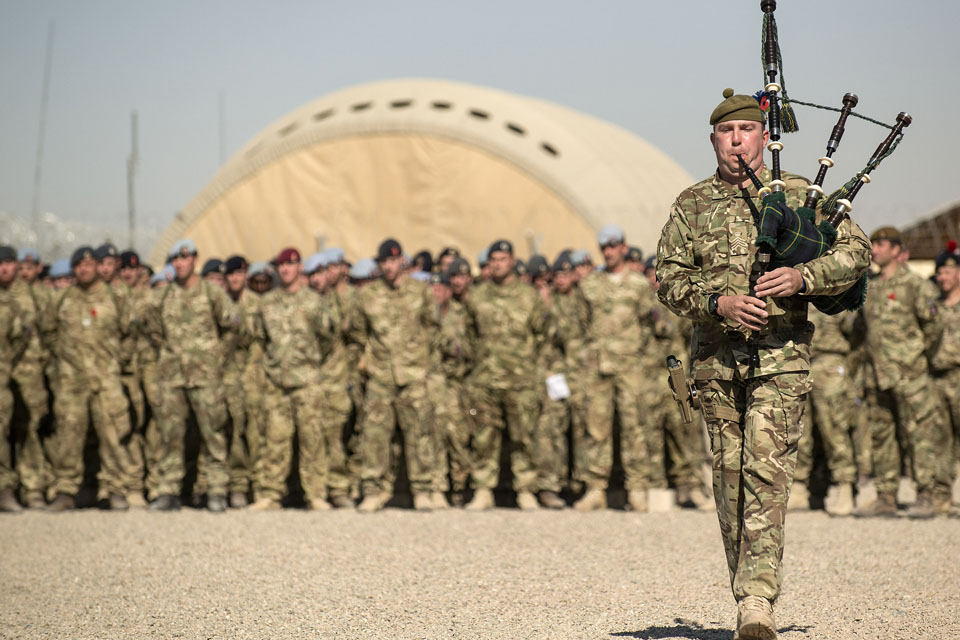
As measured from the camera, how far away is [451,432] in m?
10.1

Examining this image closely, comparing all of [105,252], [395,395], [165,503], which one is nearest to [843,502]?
[395,395]

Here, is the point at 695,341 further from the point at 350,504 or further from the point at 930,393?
the point at 350,504

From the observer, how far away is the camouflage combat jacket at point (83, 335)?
389 inches

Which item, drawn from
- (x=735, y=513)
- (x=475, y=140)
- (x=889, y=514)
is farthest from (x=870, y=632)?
(x=475, y=140)

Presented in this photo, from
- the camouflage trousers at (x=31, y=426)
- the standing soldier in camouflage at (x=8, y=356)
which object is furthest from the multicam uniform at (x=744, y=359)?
the camouflage trousers at (x=31, y=426)

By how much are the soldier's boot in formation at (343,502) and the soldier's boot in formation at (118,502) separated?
1.79 meters

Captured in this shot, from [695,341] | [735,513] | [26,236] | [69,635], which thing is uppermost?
[26,236]

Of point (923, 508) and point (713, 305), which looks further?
point (923, 508)

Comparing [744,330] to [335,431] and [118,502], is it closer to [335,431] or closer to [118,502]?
[335,431]

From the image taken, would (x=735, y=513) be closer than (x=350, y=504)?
Yes

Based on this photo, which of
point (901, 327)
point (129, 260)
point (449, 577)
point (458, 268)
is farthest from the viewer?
point (129, 260)

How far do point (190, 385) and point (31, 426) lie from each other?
1616mm

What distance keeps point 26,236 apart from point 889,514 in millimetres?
11526

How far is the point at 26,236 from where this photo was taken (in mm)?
15234
